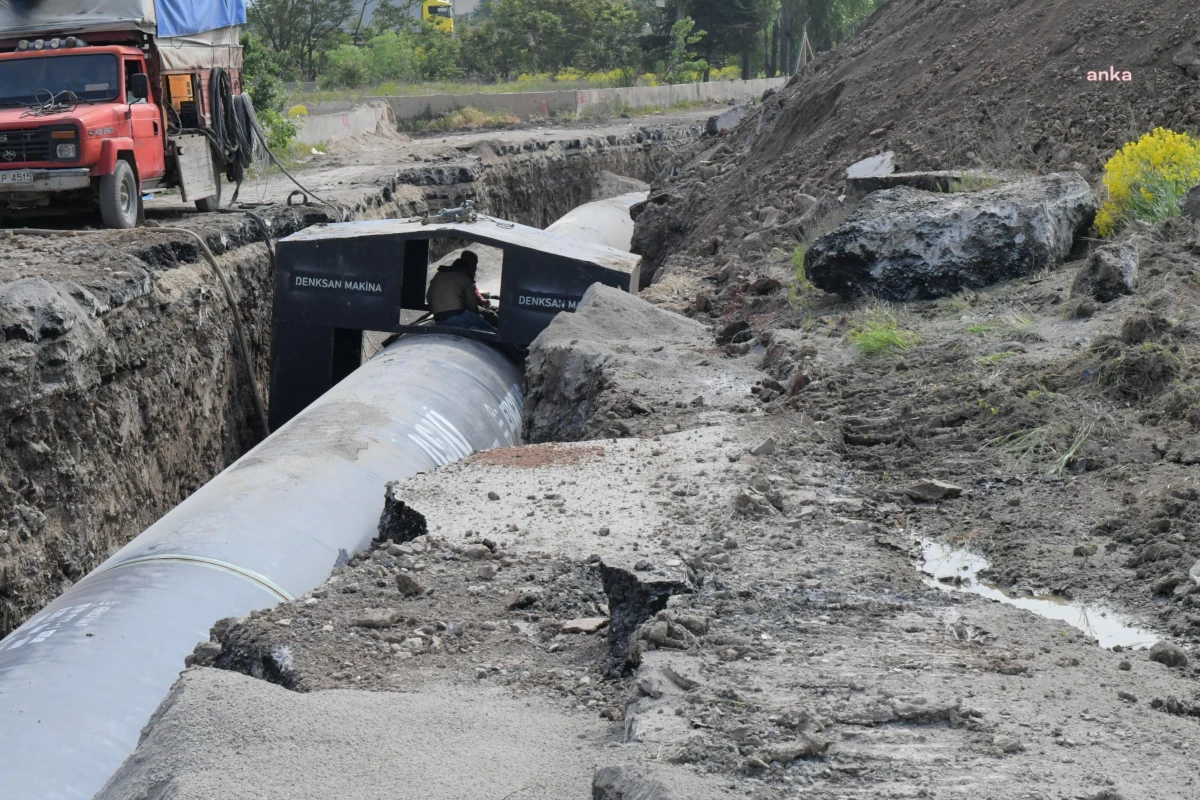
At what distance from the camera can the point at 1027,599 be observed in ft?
13.3

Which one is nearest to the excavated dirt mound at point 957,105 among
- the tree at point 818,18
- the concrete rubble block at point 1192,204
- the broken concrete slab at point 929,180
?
the broken concrete slab at point 929,180

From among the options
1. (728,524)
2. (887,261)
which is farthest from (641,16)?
(728,524)

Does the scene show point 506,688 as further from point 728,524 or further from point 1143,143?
point 1143,143

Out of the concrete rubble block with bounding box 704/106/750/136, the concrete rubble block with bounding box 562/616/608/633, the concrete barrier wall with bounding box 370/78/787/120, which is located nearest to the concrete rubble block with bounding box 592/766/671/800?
the concrete rubble block with bounding box 562/616/608/633

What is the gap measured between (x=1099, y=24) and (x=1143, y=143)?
3.26 meters

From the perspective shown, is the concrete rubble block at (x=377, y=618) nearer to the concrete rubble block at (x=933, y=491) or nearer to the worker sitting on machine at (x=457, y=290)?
the concrete rubble block at (x=933, y=491)

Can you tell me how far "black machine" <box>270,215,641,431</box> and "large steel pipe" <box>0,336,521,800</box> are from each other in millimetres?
1787

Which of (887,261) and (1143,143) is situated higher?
(1143,143)

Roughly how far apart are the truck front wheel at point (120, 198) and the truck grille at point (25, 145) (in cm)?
57

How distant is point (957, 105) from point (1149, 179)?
3.57m

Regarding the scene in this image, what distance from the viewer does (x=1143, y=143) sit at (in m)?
8.05

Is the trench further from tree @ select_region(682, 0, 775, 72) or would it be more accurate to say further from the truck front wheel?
tree @ select_region(682, 0, 775, 72)

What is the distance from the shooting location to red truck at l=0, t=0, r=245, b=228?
35.0ft

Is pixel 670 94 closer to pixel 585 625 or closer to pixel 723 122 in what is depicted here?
pixel 723 122
